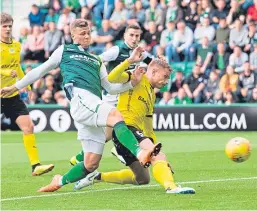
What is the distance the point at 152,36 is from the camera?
84.1 feet

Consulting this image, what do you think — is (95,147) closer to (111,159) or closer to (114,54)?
(114,54)

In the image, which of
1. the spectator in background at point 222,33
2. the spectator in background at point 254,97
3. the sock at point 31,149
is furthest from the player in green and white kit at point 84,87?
the spectator in background at point 222,33

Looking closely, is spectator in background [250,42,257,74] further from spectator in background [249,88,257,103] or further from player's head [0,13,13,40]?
player's head [0,13,13,40]

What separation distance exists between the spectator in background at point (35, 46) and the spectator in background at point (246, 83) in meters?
6.95

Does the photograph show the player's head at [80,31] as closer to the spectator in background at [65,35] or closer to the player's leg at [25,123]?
the player's leg at [25,123]

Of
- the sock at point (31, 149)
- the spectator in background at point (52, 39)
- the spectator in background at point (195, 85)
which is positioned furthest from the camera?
the spectator in background at point (52, 39)

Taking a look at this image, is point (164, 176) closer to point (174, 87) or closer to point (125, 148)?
point (125, 148)

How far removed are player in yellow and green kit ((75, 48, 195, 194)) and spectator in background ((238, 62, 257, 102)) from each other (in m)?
12.8

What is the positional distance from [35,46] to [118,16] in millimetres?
2838

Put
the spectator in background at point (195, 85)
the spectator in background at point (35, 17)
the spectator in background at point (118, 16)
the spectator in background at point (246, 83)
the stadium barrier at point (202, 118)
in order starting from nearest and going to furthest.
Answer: the stadium barrier at point (202, 118) → the spectator in background at point (246, 83) → the spectator in background at point (195, 85) → the spectator in background at point (118, 16) → the spectator in background at point (35, 17)

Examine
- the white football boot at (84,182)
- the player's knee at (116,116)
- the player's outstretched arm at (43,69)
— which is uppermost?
the player's outstretched arm at (43,69)

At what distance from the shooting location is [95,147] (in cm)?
982

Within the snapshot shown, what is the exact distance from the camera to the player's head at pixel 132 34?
13.0 metres

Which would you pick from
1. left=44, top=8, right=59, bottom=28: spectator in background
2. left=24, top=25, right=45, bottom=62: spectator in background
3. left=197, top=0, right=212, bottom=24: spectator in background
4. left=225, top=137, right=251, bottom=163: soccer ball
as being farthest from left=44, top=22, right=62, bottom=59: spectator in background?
left=225, top=137, right=251, bottom=163: soccer ball
